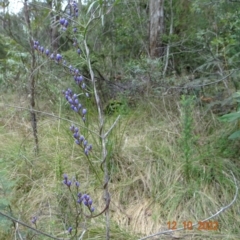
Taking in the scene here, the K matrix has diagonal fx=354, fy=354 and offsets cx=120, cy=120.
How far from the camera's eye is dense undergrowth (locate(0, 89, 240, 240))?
238cm

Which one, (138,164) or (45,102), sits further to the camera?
(45,102)

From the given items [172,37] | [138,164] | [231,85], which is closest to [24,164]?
[138,164]

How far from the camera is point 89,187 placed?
2.76 meters

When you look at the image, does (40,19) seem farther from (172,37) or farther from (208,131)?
(172,37)

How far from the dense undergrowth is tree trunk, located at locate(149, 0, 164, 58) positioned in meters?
1.87

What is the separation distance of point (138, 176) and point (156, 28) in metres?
3.17

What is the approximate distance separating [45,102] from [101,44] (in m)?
2.13
